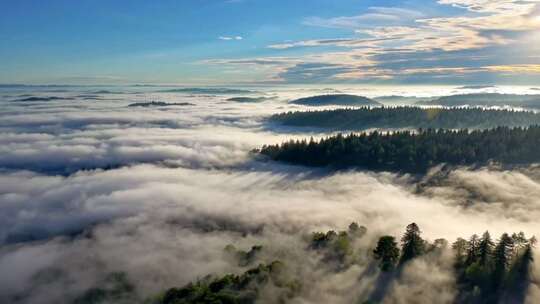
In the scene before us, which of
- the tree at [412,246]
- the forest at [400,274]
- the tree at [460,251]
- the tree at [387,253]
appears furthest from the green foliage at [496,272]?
the tree at [387,253]

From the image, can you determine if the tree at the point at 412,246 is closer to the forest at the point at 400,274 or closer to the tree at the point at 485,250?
the forest at the point at 400,274

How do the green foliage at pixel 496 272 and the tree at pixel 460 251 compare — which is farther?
the tree at pixel 460 251

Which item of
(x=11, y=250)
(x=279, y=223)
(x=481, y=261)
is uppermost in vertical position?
(x=481, y=261)

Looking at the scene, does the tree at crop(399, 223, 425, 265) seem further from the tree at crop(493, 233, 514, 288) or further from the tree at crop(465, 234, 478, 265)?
the tree at crop(493, 233, 514, 288)

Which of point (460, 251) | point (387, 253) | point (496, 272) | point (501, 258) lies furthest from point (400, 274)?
point (501, 258)

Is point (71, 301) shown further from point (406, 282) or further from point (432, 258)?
point (432, 258)

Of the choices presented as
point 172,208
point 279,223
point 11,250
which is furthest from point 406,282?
point 11,250

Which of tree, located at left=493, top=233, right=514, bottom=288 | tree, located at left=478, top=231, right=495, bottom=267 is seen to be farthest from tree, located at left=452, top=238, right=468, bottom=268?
tree, located at left=493, top=233, right=514, bottom=288
